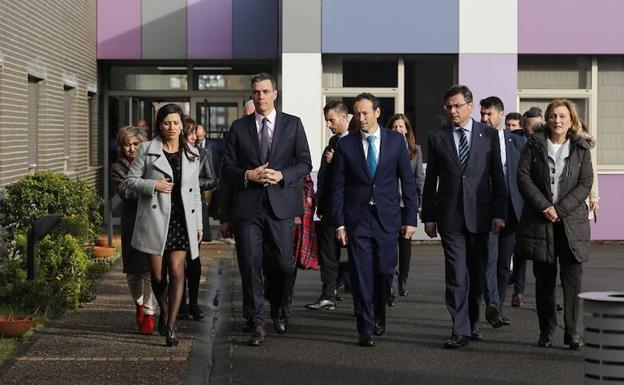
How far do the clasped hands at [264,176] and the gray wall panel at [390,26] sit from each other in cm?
1017

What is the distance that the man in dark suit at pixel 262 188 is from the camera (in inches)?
391

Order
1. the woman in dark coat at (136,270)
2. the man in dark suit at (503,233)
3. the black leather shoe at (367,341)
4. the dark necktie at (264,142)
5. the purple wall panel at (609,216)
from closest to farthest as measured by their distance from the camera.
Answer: the black leather shoe at (367,341) < the woman in dark coat at (136,270) < the dark necktie at (264,142) < the man in dark suit at (503,233) < the purple wall panel at (609,216)

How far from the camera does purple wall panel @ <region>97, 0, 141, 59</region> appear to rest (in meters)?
22.5

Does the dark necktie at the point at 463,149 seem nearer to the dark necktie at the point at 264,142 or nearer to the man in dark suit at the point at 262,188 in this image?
the man in dark suit at the point at 262,188

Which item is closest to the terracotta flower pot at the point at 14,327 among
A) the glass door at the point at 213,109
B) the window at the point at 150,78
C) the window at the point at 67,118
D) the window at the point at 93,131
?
the window at the point at 67,118

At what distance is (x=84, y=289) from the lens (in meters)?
11.7

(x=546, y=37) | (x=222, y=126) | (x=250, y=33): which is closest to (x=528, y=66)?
(x=546, y=37)

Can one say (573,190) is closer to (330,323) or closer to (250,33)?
(330,323)

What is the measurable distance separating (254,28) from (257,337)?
1330 cm

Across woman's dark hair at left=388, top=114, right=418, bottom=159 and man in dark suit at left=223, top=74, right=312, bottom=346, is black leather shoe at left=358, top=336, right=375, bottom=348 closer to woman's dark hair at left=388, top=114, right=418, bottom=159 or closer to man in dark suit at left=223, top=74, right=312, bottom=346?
man in dark suit at left=223, top=74, right=312, bottom=346

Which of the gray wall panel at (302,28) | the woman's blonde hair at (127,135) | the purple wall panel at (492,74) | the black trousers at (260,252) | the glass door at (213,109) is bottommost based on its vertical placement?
the black trousers at (260,252)

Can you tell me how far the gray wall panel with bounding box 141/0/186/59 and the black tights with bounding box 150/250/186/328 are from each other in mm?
13299

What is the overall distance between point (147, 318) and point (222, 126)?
1533cm

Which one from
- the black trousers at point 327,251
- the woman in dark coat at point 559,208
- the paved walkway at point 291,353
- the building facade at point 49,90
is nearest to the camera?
the paved walkway at point 291,353
